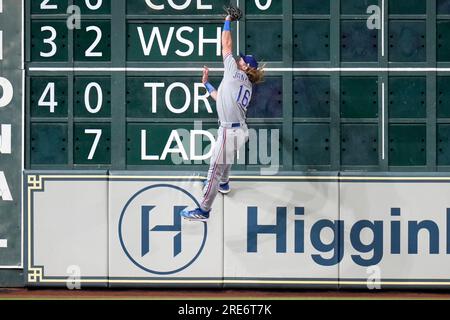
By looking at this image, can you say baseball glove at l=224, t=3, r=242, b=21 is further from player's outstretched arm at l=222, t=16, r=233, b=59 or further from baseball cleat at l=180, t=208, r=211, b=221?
baseball cleat at l=180, t=208, r=211, b=221

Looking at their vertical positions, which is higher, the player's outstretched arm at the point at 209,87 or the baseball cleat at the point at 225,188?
the player's outstretched arm at the point at 209,87

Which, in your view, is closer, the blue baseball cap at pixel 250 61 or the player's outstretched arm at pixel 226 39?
the player's outstretched arm at pixel 226 39

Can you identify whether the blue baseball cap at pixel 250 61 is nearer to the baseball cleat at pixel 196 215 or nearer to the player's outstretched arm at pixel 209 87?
the player's outstretched arm at pixel 209 87

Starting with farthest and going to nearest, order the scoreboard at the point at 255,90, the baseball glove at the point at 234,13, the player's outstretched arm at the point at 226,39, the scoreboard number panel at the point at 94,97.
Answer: the scoreboard number panel at the point at 94,97, the scoreboard at the point at 255,90, the baseball glove at the point at 234,13, the player's outstretched arm at the point at 226,39

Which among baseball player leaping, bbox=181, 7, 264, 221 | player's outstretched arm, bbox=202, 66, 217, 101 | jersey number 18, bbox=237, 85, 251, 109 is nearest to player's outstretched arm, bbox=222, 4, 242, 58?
baseball player leaping, bbox=181, 7, 264, 221

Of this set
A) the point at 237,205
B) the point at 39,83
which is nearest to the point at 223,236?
the point at 237,205

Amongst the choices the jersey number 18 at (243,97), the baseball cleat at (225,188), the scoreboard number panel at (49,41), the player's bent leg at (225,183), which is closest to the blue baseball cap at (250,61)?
the jersey number 18 at (243,97)
